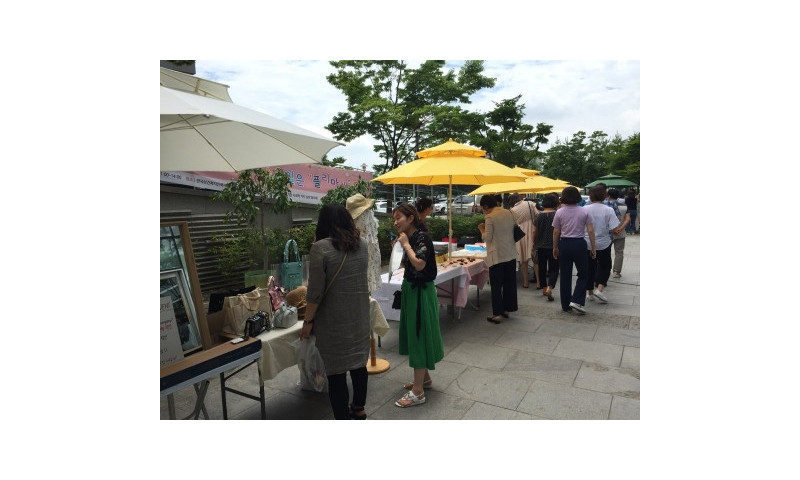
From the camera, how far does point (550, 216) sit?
23.6 feet

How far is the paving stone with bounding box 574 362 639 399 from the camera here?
377 centimetres

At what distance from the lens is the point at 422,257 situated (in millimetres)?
3344

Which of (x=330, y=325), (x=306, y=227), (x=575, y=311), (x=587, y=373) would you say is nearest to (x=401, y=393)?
(x=330, y=325)

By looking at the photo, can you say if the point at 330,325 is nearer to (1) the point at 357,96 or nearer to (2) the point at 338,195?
(2) the point at 338,195

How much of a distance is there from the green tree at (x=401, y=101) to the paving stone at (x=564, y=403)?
11089mm

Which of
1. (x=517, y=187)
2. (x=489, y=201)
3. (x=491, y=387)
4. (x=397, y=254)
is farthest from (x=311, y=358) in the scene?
(x=517, y=187)

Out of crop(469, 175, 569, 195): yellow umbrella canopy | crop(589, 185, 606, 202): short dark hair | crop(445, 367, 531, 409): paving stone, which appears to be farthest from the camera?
crop(469, 175, 569, 195): yellow umbrella canopy

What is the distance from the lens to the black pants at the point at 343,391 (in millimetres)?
2854

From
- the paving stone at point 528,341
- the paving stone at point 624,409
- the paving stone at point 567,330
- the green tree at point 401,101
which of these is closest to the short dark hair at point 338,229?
the paving stone at point 624,409

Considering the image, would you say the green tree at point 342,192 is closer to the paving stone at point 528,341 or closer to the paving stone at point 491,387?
the paving stone at point 528,341

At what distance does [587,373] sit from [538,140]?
22445mm

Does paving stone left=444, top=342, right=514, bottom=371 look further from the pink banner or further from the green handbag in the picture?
the pink banner

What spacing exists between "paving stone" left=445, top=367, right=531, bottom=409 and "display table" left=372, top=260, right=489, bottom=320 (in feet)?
4.28

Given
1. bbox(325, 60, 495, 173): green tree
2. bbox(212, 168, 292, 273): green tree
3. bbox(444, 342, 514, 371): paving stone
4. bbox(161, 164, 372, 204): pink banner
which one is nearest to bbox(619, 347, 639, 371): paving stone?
bbox(444, 342, 514, 371): paving stone
